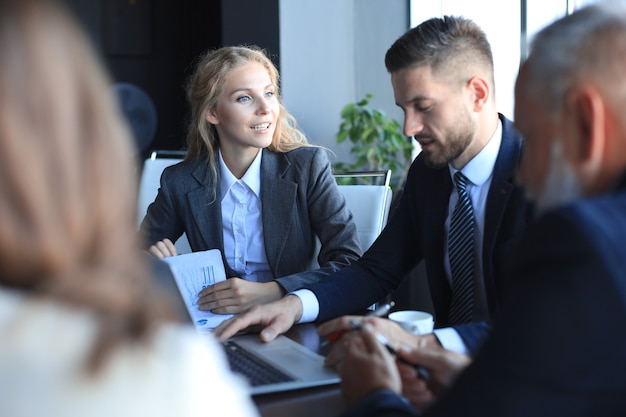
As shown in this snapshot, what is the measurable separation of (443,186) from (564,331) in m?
1.24

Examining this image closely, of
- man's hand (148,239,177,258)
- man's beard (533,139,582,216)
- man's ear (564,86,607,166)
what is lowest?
man's hand (148,239,177,258)

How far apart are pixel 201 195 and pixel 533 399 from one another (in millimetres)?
1932

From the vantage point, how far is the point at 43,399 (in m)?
0.61

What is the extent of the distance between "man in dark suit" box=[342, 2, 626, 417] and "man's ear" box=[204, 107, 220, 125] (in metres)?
1.83

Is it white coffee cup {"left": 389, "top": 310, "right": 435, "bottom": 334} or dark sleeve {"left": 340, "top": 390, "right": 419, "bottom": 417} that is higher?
dark sleeve {"left": 340, "top": 390, "right": 419, "bottom": 417}

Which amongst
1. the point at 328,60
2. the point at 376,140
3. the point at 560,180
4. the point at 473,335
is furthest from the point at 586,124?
the point at 328,60

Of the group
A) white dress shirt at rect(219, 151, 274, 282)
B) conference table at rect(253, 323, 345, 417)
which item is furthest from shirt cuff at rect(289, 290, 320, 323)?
white dress shirt at rect(219, 151, 274, 282)

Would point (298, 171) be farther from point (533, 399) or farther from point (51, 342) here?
point (51, 342)

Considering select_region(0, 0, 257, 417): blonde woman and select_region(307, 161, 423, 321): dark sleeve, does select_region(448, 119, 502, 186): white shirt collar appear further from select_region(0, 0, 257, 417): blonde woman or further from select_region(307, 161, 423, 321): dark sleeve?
select_region(0, 0, 257, 417): blonde woman

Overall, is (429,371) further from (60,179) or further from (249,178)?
(249,178)

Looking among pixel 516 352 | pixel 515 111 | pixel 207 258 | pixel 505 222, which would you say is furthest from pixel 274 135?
pixel 516 352

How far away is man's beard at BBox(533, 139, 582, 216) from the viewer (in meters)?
1.08

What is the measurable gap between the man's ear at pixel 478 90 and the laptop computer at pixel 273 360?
83cm

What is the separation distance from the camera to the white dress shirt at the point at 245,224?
2592 mm
